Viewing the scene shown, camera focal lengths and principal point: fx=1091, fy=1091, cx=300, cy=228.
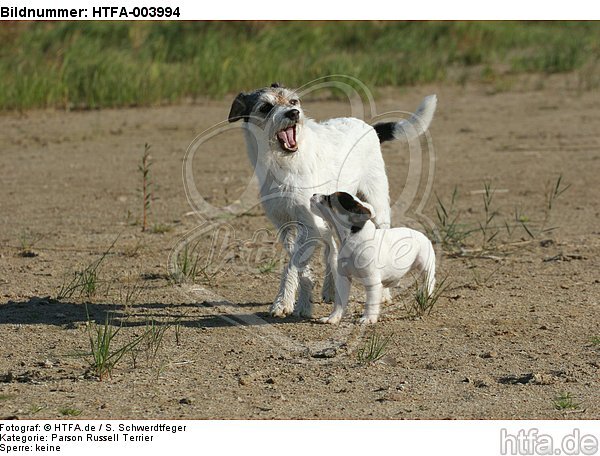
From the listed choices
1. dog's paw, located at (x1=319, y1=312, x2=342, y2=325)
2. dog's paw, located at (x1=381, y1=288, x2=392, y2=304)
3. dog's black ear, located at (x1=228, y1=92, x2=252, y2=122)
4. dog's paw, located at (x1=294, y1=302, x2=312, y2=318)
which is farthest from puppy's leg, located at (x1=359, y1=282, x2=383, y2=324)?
dog's black ear, located at (x1=228, y1=92, x2=252, y2=122)

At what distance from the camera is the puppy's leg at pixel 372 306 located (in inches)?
245

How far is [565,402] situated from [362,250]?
154 cm

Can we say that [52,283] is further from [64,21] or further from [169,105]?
[64,21]

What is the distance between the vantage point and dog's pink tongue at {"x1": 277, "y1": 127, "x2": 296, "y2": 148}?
6305mm

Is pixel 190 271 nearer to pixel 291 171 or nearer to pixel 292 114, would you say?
pixel 291 171

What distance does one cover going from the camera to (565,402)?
5.06 m

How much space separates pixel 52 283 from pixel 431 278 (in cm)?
253

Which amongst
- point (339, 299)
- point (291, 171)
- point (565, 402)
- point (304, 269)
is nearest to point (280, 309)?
point (304, 269)

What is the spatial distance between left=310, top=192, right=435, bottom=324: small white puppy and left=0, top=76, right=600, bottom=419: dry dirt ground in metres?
0.17

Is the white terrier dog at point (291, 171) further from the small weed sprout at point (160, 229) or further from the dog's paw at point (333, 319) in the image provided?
the small weed sprout at point (160, 229)

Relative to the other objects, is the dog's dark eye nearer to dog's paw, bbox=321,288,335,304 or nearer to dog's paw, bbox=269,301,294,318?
dog's paw, bbox=269,301,294,318

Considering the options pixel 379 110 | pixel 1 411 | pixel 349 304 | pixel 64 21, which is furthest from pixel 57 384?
pixel 64 21

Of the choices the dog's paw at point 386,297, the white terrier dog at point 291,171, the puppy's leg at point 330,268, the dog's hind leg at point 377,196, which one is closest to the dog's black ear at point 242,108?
the white terrier dog at point 291,171

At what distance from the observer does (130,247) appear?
817 cm
